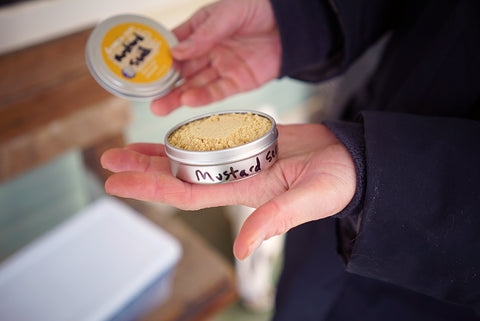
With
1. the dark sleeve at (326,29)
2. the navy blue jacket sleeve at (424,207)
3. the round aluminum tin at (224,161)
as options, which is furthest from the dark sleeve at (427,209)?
the dark sleeve at (326,29)

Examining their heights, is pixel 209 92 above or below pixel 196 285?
above

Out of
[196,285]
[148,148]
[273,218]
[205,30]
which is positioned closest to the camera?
[273,218]

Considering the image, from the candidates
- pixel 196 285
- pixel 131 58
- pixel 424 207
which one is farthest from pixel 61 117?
pixel 424 207

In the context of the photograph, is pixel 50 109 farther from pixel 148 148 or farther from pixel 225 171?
pixel 225 171

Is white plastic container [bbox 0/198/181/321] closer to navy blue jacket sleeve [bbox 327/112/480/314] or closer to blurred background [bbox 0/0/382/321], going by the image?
blurred background [bbox 0/0/382/321]

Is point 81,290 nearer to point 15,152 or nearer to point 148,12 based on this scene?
point 15,152

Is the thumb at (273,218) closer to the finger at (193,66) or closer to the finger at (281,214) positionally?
the finger at (281,214)

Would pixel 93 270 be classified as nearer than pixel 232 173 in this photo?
No
